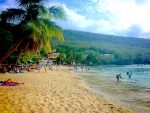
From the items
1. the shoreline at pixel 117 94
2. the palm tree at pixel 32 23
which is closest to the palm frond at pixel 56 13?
the palm tree at pixel 32 23

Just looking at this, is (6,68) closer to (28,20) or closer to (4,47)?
(4,47)

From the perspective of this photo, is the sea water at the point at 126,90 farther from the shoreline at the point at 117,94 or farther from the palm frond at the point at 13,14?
the palm frond at the point at 13,14

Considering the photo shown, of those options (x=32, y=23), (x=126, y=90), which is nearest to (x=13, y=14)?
(x=32, y=23)

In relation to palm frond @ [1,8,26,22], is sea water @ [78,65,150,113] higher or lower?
lower

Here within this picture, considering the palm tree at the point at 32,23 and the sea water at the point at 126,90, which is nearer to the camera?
the palm tree at the point at 32,23

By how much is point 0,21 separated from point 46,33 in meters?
2.46

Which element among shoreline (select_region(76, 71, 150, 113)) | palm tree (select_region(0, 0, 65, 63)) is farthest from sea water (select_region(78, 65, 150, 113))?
palm tree (select_region(0, 0, 65, 63))

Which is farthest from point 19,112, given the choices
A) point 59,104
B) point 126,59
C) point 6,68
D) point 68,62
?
point 126,59

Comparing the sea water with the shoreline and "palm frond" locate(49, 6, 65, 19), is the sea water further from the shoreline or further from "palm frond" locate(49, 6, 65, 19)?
"palm frond" locate(49, 6, 65, 19)

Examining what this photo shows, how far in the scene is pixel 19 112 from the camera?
789cm

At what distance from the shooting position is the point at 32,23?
12.0 metres

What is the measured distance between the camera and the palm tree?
12.0m

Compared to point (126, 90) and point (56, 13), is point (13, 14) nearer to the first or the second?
point (56, 13)

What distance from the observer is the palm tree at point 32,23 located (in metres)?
12.0
